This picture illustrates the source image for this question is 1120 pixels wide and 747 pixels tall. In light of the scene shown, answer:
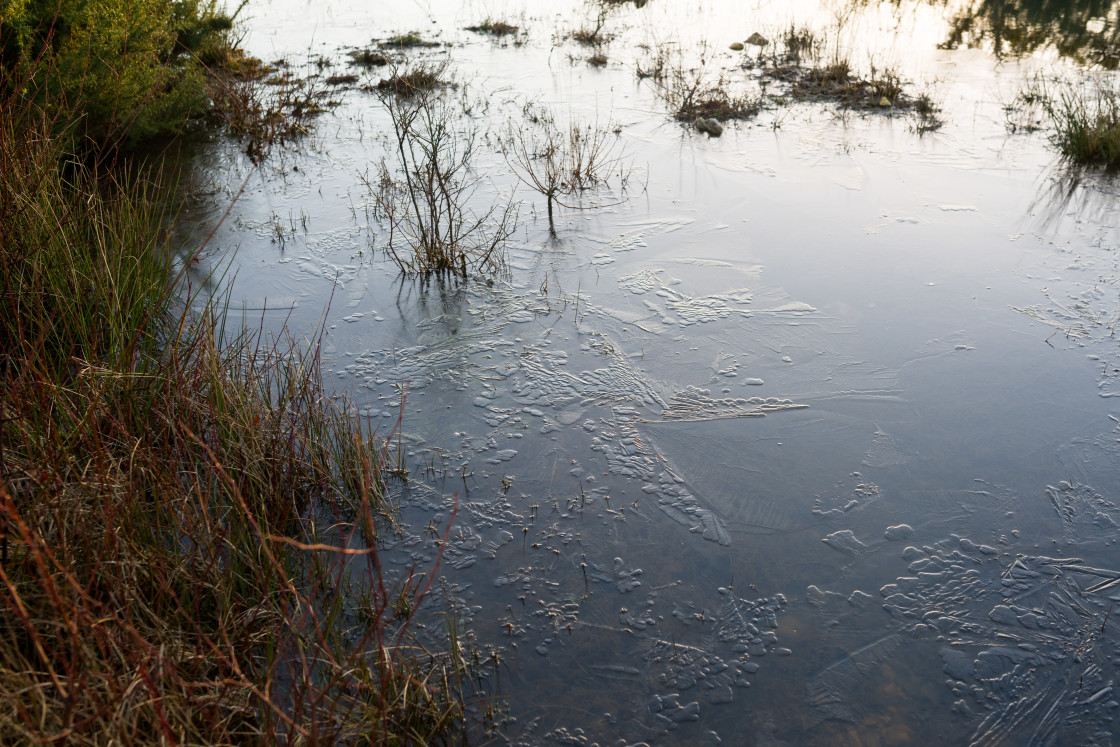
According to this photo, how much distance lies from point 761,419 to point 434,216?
2.58 meters

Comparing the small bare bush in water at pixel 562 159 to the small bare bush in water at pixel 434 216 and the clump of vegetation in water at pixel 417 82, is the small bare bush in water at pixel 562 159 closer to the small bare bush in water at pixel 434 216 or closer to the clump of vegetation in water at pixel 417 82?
the small bare bush in water at pixel 434 216

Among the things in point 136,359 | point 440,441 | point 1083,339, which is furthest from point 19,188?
point 1083,339

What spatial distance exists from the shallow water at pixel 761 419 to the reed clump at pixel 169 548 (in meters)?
0.39

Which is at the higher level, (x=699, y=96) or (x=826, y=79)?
(x=826, y=79)

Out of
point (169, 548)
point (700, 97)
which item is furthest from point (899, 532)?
point (700, 97)

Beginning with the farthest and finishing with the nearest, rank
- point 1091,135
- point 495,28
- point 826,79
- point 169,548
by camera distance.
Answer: point 495,28
point 826,79
point 1091,135
point 169,548

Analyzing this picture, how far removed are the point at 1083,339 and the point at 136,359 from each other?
4.86m

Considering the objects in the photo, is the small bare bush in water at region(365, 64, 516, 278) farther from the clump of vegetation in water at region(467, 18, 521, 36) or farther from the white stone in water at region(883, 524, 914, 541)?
the clump of vegetation in water at region(467, 18, 521, 36)

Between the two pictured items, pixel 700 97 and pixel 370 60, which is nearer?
pixel 700 97

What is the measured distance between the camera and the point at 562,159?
6.71 metres

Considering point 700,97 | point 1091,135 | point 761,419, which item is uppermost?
point 700,97

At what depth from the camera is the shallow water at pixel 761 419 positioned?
267 centimetres

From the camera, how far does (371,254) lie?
579 cm

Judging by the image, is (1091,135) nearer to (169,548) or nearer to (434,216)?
(434,216)
